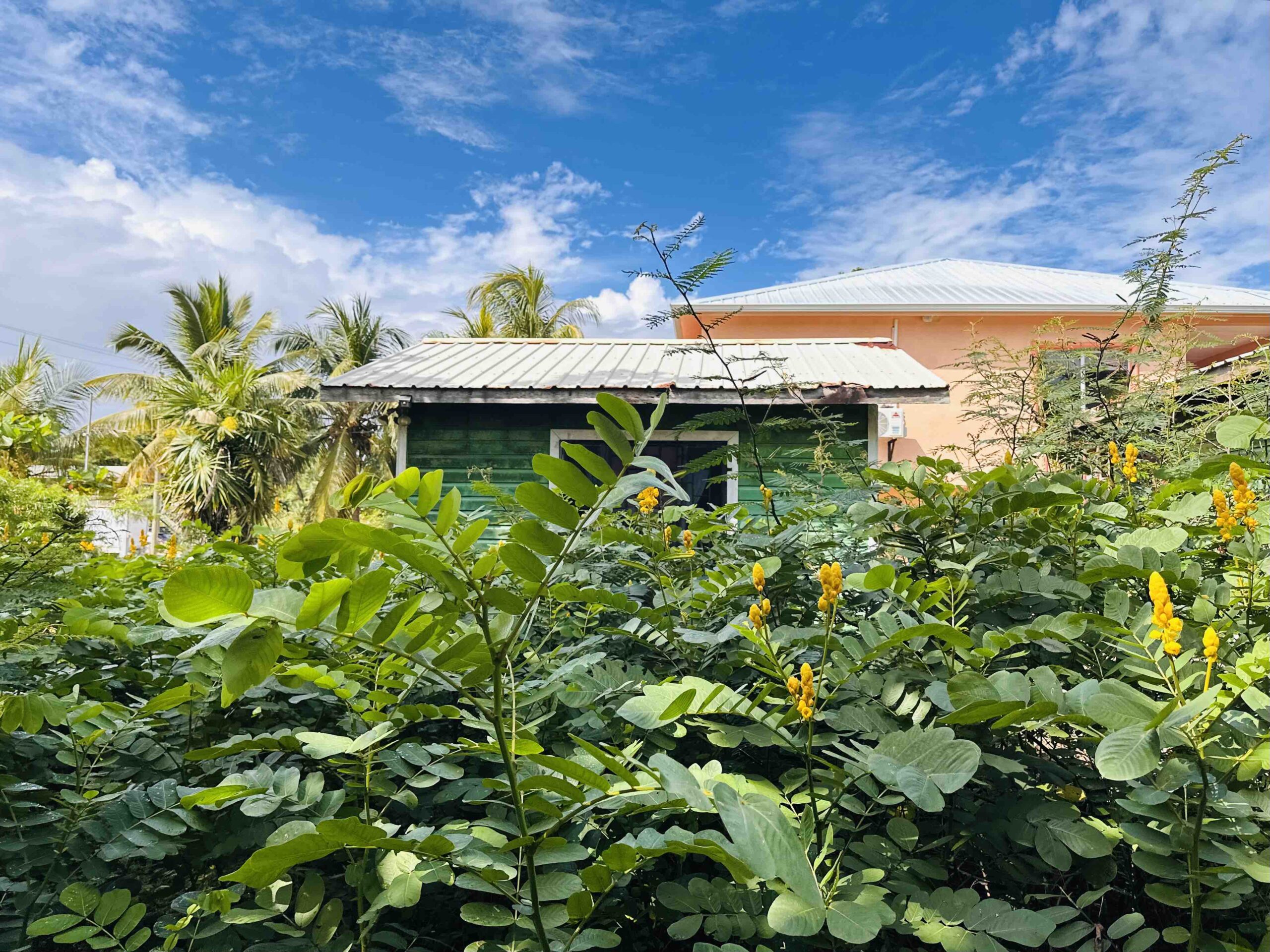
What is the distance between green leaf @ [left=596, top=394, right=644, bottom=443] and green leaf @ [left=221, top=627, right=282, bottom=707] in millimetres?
386

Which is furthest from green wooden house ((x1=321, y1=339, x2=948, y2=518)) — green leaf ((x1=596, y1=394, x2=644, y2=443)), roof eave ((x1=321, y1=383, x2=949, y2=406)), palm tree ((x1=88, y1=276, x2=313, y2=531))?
palm tree ((x1=88, y1=276, x2=313, y2=531))

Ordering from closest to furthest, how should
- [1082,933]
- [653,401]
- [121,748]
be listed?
1. [1082,933]
2. [121,748]
3. [653,401]

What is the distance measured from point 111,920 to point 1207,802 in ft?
4.42

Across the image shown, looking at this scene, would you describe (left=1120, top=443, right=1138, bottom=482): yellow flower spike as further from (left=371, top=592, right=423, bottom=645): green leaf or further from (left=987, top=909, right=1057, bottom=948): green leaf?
(left=371, top=592, right=423, bottom=645): green leaf

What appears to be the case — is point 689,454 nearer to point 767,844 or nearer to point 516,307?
point 767,844

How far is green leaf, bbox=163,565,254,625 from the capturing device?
63 cm

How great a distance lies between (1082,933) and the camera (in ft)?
2.66

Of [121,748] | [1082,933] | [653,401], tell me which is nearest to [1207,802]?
[1082,933]

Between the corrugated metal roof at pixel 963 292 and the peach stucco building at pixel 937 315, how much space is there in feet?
0.09

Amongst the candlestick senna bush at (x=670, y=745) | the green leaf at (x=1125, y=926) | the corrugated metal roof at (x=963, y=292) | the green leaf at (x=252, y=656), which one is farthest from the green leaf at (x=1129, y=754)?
the corrugated metal roof at (x=963, y=292)

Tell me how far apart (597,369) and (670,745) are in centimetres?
777

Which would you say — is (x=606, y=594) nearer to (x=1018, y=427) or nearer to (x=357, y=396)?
(x=1018, y=427)

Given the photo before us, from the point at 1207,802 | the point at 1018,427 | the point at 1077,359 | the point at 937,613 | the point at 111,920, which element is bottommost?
the point at 111,920

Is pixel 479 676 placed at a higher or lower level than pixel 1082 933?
higher
